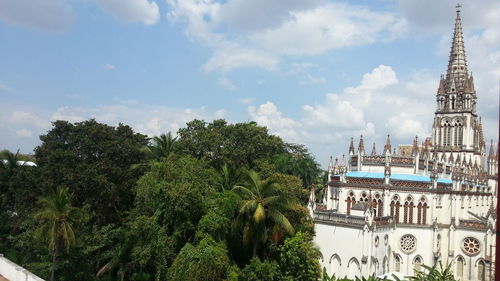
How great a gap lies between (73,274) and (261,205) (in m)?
12.3

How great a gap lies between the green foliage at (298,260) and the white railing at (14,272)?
12590 millimetres

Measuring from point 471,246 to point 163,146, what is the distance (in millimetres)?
28018

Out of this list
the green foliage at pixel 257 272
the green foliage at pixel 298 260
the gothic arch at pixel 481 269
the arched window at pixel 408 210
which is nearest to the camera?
the green foliage at pixel 257 272

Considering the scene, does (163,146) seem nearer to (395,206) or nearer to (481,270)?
(395,206)

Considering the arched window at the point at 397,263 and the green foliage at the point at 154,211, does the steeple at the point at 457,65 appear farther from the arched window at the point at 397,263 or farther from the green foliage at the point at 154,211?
the green foliage at the point at 154,211

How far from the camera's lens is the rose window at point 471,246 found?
38.0m

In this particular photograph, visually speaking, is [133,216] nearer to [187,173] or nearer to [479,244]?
[187,173]

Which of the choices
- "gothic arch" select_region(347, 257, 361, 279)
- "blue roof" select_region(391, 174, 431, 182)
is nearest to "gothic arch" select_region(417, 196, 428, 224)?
"blue roof" select_region(391, 174, 431, 182)

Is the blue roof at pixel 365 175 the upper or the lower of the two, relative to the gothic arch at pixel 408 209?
upper

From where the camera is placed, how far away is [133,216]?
2725 centimetres

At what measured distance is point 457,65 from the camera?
64750mm

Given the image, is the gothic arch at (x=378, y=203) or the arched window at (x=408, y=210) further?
the gothic arch at (x=378, y=203)

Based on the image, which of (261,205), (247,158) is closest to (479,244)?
(247,158)

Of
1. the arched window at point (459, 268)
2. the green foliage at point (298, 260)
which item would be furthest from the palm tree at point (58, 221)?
the arched window at point (459, 268)
